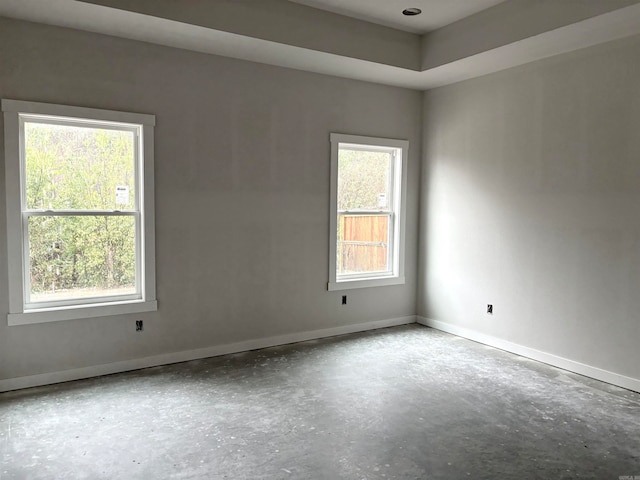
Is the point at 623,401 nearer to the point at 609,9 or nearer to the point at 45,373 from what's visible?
the point at 609,9

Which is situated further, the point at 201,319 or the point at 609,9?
the point at 201,319

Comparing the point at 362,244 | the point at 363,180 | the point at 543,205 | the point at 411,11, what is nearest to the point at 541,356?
the point at 543,205

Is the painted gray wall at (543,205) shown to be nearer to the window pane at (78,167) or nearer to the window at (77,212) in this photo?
the window at (77,212)

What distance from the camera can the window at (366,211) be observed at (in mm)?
5449

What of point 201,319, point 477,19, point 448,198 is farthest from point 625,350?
point 201,319

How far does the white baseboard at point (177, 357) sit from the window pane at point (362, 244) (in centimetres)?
66

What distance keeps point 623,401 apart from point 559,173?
2004 millimetres

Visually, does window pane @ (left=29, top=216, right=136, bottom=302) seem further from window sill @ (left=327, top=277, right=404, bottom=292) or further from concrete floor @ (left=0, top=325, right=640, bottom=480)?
window sill @ (left=327, top=277, right=404, bottom=292)

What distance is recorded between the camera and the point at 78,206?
410 centimetres

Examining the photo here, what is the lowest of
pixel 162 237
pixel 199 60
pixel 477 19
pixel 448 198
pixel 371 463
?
pixel 371 463

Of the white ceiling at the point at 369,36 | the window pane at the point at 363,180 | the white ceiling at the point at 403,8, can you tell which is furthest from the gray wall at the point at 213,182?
the white ceiling at the point at 403,8

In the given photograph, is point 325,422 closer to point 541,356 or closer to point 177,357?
point 177,357

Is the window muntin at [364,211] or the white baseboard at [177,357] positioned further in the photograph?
the window muntin at [364,211]

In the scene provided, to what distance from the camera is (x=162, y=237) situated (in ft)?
14.5
